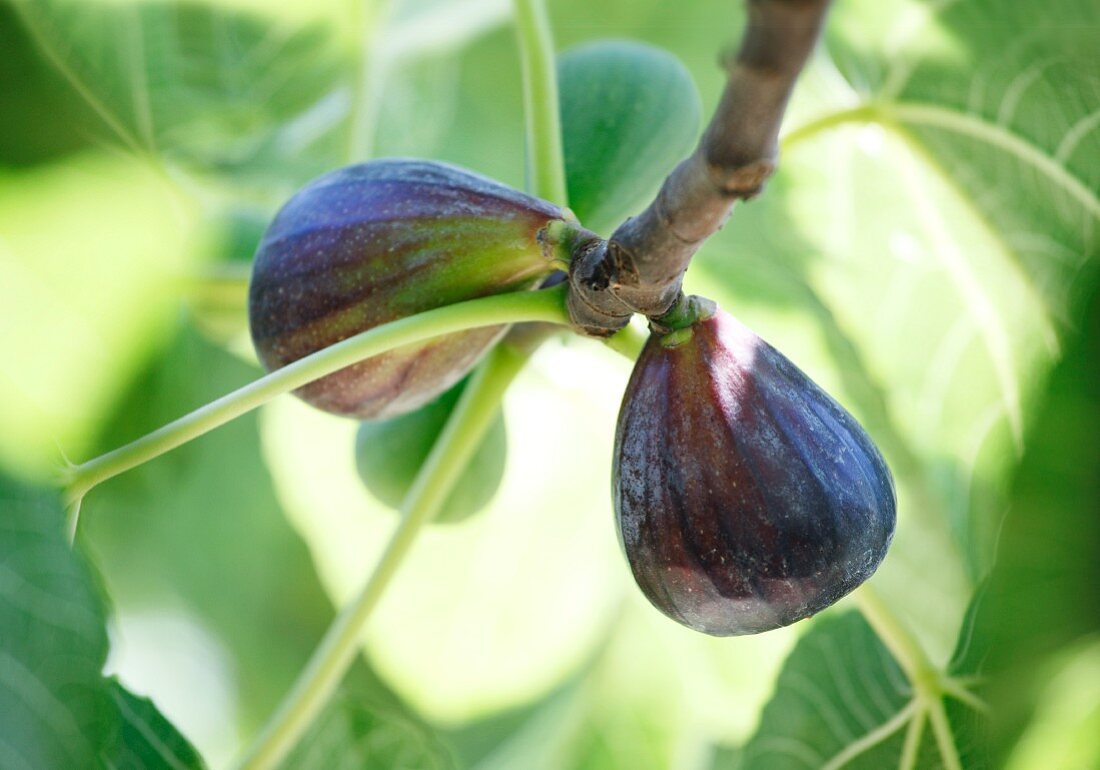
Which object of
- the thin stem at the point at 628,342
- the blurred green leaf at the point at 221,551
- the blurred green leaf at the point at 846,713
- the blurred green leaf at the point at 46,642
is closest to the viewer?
the blurred green leaf at the point at 46,642

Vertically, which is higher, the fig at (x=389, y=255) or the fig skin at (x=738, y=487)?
the fig at (x=389, y=255)

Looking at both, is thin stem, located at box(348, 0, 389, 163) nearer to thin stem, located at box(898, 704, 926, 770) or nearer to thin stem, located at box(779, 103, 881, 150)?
thin stem, located at box(779, 103, 881, 150)

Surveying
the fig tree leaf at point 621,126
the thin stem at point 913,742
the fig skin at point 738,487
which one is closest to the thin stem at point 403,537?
the fig tree leaf at point 621,126

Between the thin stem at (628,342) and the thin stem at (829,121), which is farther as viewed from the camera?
the thin stem at (829,121)

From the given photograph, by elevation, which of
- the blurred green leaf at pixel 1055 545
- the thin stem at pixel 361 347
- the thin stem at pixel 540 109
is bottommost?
the blurred green leaf at pixel 1055 545

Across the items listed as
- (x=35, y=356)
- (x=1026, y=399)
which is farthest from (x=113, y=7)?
(x=1026, y=399)

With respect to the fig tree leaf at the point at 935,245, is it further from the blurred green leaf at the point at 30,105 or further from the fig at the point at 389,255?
the blurred green leaf at the point at 30,105

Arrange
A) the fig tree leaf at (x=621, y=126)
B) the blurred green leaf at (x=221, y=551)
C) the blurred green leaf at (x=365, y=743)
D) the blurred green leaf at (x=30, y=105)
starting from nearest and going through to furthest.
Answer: the fig tree leaf at (x=621, y=126)
the blurred green leaf at (x=365, y=743)
the blurred green leaf at (x=30, y=105)
the blurred green leaf at (x=221, y=551)
